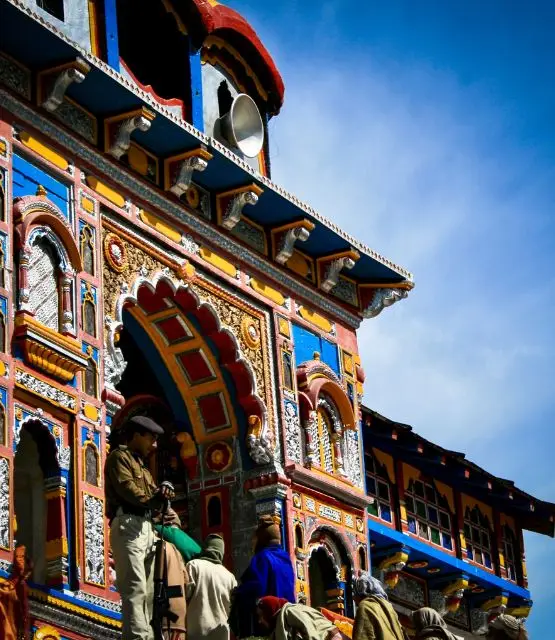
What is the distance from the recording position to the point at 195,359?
20.8 m

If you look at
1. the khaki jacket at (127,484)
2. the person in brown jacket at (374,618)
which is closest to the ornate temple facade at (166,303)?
the khaki jacket at (127,484)

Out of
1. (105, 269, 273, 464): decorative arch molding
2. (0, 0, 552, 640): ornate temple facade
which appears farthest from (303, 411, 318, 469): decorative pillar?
(105, 269, 273, 464): decorative arch molding

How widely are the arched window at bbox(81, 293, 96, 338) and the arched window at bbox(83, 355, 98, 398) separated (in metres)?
0.30

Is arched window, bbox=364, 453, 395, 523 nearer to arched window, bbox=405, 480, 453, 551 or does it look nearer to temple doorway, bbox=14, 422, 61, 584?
arched window, bbox=405, 480, 453, 551

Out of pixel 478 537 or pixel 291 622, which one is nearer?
pixel 291 622

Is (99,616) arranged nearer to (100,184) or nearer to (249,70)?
(100,184)

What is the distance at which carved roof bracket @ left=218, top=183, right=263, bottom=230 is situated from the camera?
818 inches

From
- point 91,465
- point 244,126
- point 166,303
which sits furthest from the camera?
point 244,126

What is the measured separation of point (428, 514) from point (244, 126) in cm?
705

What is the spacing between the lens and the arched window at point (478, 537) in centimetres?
2748

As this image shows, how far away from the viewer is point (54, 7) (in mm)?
19703

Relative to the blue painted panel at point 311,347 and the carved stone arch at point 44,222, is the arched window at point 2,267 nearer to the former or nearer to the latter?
the carved stone arch at point 44,222

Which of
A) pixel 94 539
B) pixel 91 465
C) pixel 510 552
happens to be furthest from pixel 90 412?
pixel 510 552

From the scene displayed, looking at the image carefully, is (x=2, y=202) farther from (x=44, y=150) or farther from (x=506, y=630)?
(x=506, y=630)
